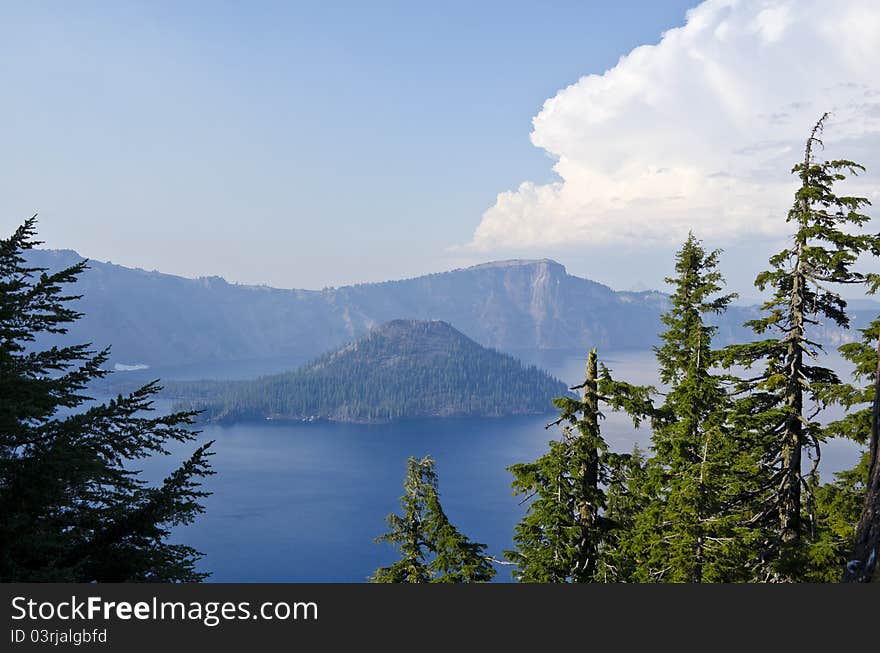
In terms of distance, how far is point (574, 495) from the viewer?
15422 mm

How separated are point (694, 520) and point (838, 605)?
8.53 metres

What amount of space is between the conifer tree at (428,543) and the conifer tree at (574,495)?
1741 millimetres

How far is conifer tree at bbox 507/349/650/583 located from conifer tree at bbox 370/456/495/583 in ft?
5.71

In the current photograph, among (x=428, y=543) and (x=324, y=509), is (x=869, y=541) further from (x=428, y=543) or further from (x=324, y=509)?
(x=324, y=509)

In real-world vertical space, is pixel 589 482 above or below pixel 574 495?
above

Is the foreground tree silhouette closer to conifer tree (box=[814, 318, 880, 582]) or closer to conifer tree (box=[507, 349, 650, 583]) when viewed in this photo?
conifer tree (box=[507, 349, 650, 583])

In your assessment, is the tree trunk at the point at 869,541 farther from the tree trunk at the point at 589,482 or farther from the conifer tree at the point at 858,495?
the tree trunk at the point at 589,482

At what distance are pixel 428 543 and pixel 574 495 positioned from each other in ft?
21.2

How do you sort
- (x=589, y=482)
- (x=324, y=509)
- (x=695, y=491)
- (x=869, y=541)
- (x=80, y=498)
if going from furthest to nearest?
(x=324, y=509) → (x=589, y=482) → (x=695, y=491) → (x=80, y=498) → (x=869, y=541)

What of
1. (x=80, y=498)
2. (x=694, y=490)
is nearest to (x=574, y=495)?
(x=694, y=490)

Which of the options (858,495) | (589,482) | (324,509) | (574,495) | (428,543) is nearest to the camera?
(574,495)

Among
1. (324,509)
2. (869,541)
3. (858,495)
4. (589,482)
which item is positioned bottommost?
(324,509)

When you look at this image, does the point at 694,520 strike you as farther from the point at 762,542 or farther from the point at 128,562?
the point at 128,562

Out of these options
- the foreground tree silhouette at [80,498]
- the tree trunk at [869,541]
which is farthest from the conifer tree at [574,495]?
the foreground tree silhouette at [80,498]
